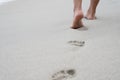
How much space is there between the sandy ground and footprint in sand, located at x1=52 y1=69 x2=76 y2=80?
0.02 metres

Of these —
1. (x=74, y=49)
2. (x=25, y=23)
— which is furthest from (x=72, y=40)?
(x=25, y=23)

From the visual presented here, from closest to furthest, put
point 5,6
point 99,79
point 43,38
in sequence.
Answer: point 99,79 → point 43,38 → point 5,6

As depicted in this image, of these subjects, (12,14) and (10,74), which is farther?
(12,14)

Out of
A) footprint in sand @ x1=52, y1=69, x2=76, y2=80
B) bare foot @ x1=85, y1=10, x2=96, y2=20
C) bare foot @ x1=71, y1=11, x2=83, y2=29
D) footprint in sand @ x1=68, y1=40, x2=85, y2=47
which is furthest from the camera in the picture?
bare foot @ x1=85, y1=10, x2=96, y2=20

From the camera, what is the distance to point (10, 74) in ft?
3.63

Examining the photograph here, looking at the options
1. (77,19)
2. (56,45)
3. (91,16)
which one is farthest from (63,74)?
(91,16)

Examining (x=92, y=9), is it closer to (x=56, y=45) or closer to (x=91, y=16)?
(x=91, y=16)

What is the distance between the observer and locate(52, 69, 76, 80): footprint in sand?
1.04 m

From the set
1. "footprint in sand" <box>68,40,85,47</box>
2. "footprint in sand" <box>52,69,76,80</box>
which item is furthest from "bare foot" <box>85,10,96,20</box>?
"footprint in sand" <box>52,69,76,80</box>

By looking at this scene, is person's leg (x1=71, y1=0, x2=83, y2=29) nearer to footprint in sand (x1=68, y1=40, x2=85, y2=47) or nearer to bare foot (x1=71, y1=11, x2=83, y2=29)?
bare foot (x1=71, y1=11, x2=83, y2=29)

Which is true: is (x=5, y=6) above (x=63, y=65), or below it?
below

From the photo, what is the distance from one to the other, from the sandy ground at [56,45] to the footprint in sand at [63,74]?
0.05ft

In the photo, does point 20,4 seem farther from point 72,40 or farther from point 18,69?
point 18,69

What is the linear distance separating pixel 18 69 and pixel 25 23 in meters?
0.87
